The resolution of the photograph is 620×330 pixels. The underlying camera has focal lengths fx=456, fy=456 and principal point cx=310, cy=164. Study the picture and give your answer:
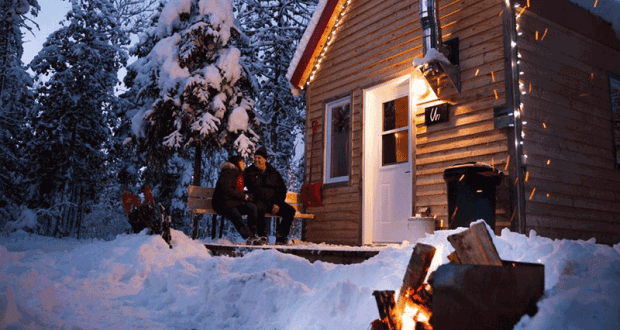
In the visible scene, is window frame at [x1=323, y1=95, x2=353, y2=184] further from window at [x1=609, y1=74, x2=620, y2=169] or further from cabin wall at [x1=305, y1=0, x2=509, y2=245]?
window at [x1=609, y1=74, x2=620, y2=169]

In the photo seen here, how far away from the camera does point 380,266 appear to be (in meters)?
3.92

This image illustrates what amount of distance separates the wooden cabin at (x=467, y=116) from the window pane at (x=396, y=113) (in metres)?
0.02

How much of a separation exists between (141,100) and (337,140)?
692 cm

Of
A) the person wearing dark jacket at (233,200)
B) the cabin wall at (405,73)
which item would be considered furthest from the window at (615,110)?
the person wearing dark jacket at (233,200)

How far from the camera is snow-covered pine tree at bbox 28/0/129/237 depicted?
17.5 metres

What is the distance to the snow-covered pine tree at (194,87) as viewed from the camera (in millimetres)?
12195

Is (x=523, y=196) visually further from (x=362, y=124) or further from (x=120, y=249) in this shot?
(x=120, y=249)

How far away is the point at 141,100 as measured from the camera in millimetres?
13289

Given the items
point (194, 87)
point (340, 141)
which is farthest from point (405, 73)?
point (194, 87)

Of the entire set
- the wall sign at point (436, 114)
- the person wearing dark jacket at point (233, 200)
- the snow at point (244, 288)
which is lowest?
the snow at point (244, 288)

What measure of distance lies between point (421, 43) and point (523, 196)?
311 centimetres

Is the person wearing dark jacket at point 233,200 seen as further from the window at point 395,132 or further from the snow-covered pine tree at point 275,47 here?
the snow-covered pine tree at point 275,47

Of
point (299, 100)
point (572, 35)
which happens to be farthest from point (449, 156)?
point (299, 100)

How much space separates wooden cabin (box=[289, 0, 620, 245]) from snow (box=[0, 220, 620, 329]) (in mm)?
2770
